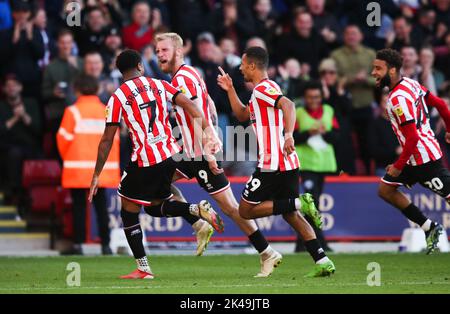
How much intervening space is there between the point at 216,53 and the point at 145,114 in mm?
7143

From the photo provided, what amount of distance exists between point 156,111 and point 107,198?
17.0ft

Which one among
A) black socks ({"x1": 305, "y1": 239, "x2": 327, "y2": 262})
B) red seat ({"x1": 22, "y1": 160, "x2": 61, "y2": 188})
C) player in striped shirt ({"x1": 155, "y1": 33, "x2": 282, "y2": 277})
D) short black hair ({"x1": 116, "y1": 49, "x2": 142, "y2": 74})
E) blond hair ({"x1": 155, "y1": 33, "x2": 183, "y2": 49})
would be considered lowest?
black socks ({"x1": 305, "y1": 239, "x2": 327, "y2": 262})

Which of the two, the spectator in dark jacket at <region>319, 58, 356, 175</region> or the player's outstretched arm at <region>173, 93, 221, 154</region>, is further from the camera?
the spectator in dark jacket at <region>319, 58, 356, 175</region>

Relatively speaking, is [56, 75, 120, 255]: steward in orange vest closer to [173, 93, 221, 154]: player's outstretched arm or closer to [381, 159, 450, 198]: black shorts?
[173, 93, 221, 154]: player's outstretched arm

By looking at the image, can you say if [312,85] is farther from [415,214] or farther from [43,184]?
[43,184]

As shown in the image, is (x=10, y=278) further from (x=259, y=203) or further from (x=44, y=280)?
(x=259, y=203)

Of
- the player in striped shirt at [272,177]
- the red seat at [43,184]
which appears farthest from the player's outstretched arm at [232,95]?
the red seat at [43,184]

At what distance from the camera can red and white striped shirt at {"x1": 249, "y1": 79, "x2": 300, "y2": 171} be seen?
12211 millimetres

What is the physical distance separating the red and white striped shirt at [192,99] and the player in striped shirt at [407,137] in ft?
6.46

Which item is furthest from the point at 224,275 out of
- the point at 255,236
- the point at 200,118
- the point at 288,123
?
the point at 288,123

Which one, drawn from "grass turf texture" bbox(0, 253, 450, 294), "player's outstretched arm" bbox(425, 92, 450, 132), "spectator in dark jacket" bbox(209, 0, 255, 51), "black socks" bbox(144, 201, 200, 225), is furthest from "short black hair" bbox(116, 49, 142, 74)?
"spectator in dark jacket" bbox(209, 0, 255, 51)

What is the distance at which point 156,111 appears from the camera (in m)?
12.3

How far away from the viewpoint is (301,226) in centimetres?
1225

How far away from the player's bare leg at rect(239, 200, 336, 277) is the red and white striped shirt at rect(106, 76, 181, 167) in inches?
43.1
